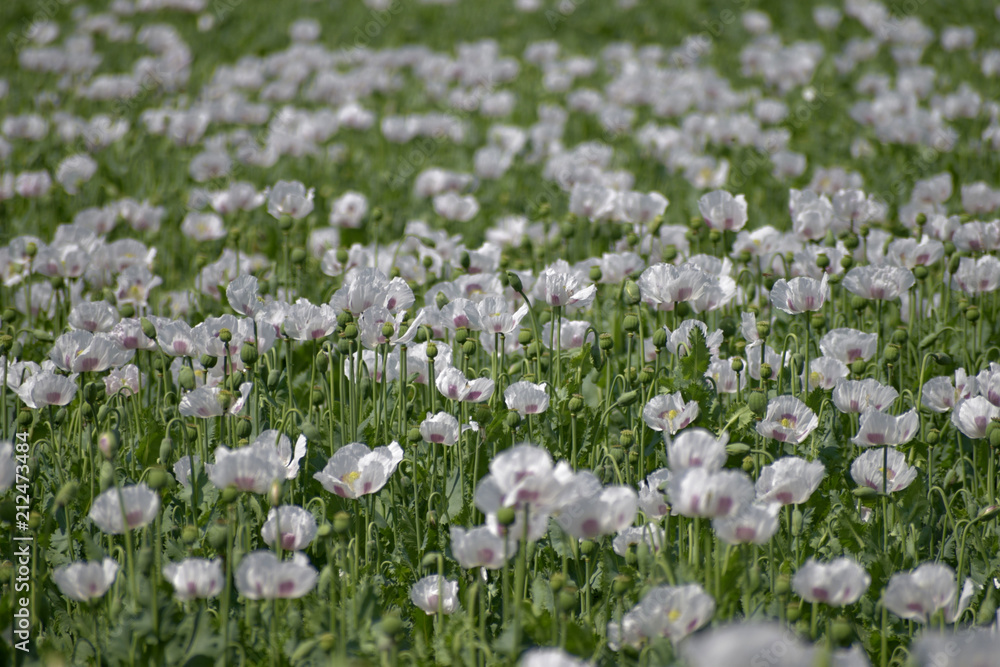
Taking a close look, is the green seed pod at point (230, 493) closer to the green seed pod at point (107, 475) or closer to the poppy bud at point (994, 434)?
the green seed pod at point (107, 475)

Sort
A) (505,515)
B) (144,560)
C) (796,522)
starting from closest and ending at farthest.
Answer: (505,515)
(144,560)
(796,522)

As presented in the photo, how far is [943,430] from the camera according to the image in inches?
101

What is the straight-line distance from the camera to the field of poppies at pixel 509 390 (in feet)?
5.67

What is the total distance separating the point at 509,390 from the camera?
2318 millimetres

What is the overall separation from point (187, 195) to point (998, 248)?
4077 mm

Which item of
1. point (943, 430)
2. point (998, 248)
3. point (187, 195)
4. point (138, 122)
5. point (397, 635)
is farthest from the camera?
point (138, 122)

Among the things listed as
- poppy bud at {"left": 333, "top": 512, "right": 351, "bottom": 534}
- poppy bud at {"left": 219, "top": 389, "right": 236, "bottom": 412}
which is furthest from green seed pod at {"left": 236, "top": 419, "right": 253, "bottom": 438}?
poppy bud at {"left": 333, "top": 512, "right": 351, "bottom": 534}

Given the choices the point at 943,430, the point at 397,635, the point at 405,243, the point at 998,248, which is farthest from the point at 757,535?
the point at 405,243

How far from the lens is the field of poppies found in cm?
173

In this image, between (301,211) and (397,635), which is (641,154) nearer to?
(301,211)

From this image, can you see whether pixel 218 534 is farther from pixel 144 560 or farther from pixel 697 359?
pixel 697 359

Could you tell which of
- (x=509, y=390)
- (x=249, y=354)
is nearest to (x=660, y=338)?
(x=509, y=390)

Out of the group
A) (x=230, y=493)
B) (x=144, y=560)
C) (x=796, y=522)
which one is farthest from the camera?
(x=796, y=522)

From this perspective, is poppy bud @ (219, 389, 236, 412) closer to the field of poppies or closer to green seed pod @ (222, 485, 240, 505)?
the field of poppies
